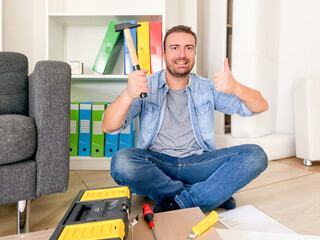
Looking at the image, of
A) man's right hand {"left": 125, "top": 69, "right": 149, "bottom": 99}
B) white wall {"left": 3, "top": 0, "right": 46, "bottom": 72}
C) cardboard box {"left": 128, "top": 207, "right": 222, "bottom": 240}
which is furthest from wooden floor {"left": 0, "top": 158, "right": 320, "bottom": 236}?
white wall {"left": 3, "top": 0, "right": 46, "bottom": 72}

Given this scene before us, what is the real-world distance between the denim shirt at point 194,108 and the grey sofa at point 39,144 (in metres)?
0.33

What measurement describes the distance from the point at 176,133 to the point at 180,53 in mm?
378

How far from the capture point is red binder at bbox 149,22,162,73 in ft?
5.54

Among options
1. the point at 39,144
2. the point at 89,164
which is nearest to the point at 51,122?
the point at 39,144

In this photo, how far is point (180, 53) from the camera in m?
1.29

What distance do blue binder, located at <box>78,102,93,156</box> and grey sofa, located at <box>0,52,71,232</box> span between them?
67 cm

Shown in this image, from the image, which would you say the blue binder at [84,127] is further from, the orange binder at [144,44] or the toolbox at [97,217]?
the toolbox at [97,217]

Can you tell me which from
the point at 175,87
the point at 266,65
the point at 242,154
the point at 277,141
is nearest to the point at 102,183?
the point at 175,87

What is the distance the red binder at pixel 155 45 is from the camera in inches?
66.4

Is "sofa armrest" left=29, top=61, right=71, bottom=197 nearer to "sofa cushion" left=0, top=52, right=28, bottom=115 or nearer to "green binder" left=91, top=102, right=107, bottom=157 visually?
"sofa cushion" left=0, top=52, right=28, bottom=115

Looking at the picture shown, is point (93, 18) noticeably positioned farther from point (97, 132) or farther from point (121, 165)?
point (121, 165)

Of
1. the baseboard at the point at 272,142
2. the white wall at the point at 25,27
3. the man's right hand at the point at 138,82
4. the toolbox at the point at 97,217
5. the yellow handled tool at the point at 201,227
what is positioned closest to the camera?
the toolbox at the point at 97,217

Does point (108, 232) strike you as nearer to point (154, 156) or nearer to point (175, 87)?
point (154, 156)

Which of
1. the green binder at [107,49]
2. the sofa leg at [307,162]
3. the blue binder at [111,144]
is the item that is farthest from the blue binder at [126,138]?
the sofa leg at [307,162]
